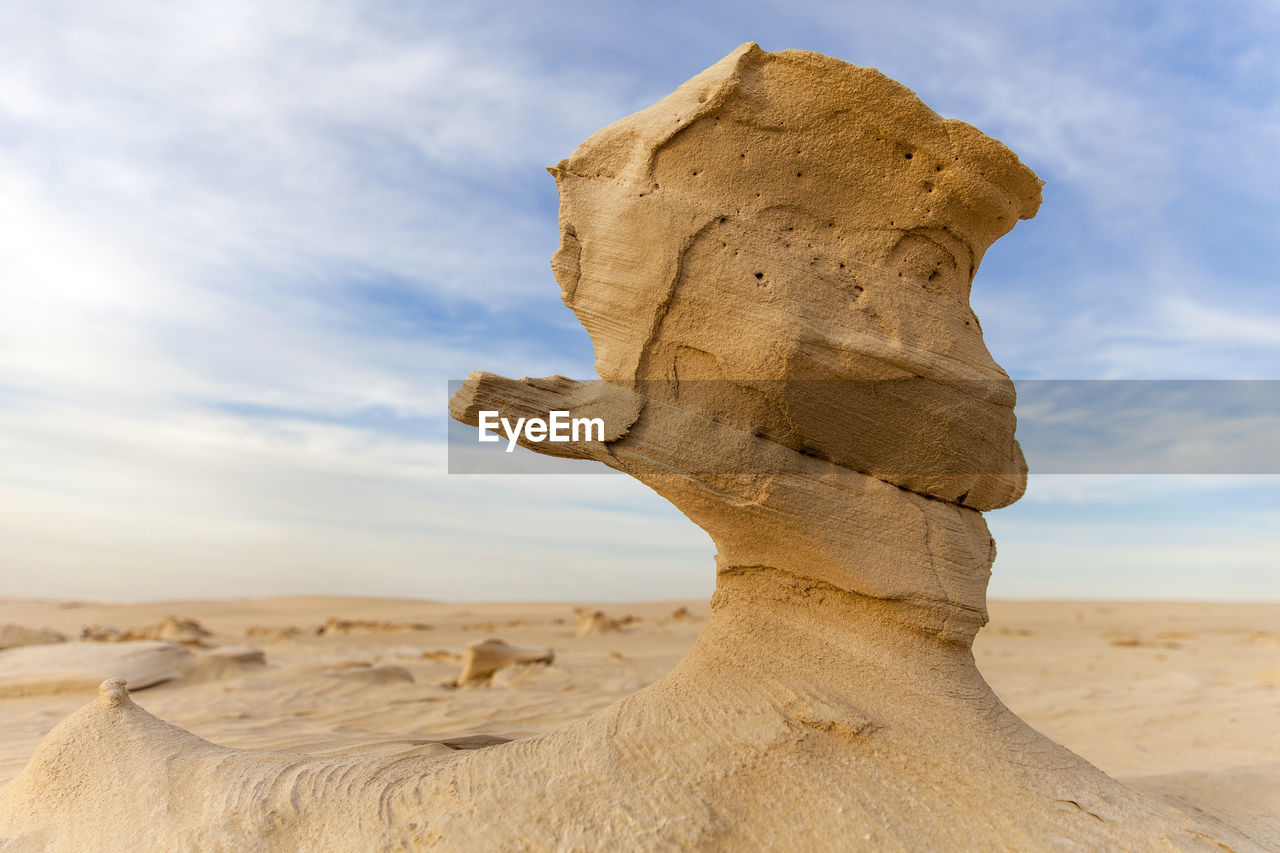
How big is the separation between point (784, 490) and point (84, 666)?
317 inches

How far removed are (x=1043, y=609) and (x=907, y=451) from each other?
40.0 metres

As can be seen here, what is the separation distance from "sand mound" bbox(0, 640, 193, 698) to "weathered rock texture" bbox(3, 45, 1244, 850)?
549 cm

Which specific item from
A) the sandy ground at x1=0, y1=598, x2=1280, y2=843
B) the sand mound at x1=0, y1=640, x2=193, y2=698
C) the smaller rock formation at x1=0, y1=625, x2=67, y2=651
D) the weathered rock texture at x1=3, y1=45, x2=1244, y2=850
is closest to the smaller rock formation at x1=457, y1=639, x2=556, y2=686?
the sandy ground at x1=0, y1=598, x2=1280, y2=843

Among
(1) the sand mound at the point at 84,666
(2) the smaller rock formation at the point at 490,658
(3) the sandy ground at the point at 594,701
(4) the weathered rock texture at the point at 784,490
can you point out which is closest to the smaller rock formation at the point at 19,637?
(1) the sand mound at the point at 84,666

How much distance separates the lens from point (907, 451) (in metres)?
3.83

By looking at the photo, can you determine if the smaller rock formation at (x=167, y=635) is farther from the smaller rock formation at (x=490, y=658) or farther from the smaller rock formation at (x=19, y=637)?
the smaller rock formation at (x=490, y=658)

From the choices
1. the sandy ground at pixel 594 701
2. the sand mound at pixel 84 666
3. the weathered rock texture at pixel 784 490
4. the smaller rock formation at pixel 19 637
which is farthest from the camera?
the smaller rock formation at pixel 19 637

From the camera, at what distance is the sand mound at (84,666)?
7.87 m

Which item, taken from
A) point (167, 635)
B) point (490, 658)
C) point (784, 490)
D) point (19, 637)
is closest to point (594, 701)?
point (490, 658)

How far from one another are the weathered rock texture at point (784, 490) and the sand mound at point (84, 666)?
5.49 m

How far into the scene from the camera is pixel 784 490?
3.58m

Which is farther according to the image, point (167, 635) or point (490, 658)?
point (167, 635)

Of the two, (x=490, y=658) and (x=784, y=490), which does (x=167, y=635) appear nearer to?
(x=490, y=658)

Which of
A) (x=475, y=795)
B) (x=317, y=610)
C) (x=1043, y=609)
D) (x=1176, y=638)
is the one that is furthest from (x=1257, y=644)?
(x=317, y=610)
